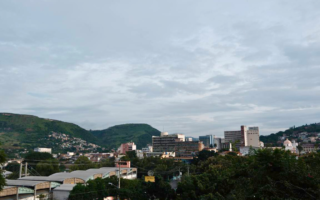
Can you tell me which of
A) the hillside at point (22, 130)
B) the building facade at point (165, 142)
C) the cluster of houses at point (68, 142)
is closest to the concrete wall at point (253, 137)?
the building facade at point (165, 142)

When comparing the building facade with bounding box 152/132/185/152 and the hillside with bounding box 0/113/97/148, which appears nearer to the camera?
the building facade with bounding box 152/132/185/152

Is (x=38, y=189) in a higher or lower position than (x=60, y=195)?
higher

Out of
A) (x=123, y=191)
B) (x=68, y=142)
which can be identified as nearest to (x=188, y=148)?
(x=123, y=191)

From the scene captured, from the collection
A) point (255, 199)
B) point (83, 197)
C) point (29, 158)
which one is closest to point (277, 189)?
point (255, 199)

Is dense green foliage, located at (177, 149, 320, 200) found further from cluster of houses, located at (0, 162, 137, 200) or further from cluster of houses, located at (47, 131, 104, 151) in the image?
cluster of houses, located at (47, 131, 104, 151)

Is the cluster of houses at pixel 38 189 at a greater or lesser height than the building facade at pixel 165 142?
lesser

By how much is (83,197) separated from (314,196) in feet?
75.7

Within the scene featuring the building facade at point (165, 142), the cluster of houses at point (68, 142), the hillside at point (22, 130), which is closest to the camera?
the building facade at point (165, 142)

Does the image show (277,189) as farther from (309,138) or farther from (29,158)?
(309,138)

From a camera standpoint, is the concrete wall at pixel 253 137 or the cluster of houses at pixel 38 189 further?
the concrete wall at pixel 253 137

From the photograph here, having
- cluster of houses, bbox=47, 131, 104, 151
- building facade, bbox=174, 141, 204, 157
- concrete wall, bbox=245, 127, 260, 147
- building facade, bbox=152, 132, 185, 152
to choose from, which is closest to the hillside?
cluster of houses, bbox=47, 131, 104, 151

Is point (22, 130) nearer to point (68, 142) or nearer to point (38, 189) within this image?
point (68, 142)

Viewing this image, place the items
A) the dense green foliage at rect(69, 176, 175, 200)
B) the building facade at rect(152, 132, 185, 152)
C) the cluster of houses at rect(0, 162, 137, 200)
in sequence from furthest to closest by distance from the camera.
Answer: the building facade at rect(152, 132, 185, 152) → the dense green foliage at rect(69, 176, 175, 200) → the cluster of houses at rect(0, 162, 137, 200)

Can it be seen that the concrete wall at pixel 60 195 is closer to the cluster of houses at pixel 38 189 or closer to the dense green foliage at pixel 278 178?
the cluster of houses at pixel 38 189
